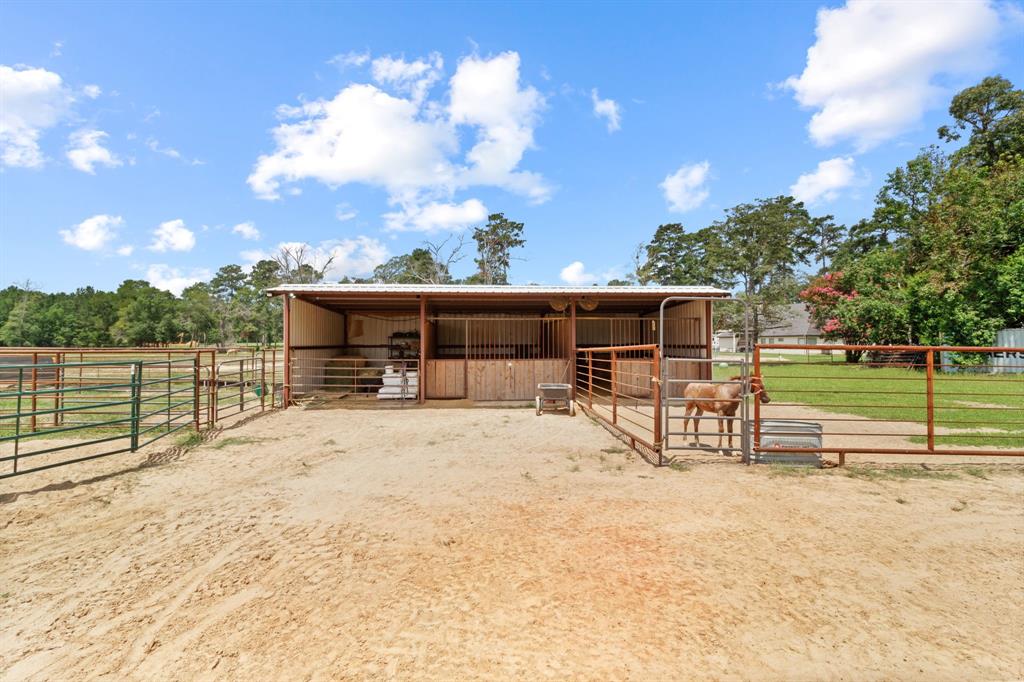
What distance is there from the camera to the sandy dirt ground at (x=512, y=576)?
6.94 ft

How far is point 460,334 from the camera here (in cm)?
1549

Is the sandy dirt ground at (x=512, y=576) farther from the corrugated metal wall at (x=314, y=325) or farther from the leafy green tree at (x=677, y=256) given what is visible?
the leafy green tree at (x=677, y=256)

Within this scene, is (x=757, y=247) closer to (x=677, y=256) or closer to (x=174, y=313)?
(x=677, y=256)

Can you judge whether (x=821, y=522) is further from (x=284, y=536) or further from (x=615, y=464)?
(x=284, y=536)

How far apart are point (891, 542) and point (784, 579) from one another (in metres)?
1.24

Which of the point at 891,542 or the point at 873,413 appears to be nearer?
the point at 891,542

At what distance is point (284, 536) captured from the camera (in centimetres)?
338

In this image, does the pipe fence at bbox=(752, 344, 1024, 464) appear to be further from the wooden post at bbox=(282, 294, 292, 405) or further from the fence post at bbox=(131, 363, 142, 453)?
the wooden post at bbox=(282, 294, 292, 405)

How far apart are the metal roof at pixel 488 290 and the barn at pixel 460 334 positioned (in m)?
0.03

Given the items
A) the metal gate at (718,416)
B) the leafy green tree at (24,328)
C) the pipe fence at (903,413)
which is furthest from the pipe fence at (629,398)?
the leafy green tree at (24,328)

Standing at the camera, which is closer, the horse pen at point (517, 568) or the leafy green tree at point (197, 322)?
the horse pen at point (517, 568)

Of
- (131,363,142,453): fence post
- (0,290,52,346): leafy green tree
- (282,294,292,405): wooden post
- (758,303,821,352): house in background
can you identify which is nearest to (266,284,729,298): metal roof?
(282,294,292,405): wooden post

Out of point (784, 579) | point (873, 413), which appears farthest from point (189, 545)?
point (873, 413)

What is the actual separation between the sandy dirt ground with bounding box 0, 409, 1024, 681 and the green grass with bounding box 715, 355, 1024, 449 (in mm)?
1258
